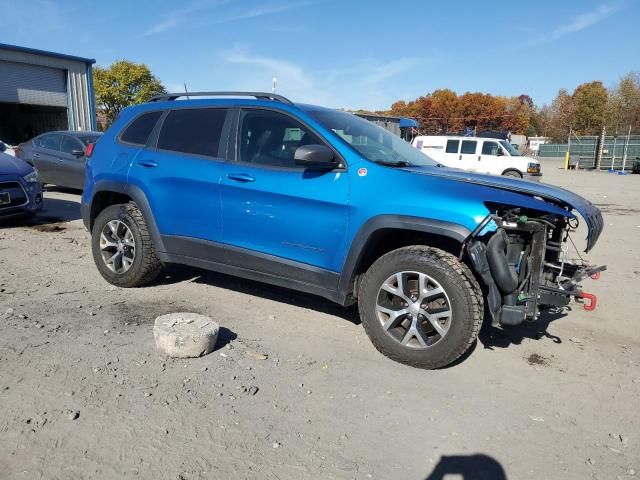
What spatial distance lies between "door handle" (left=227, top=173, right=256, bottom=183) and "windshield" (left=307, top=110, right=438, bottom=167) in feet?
2.39

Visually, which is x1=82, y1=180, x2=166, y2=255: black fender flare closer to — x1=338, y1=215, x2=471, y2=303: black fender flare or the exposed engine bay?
x1=338, y1=215, x2=471, y2=303: black fender flare

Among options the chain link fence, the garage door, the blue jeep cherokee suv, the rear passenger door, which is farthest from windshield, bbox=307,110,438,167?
the chain link fence

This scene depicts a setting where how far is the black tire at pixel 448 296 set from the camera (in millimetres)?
3402

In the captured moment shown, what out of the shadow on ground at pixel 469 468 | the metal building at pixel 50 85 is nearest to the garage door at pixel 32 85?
the metal building at pixel 50 85

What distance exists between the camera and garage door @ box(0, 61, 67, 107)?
21.7 meters

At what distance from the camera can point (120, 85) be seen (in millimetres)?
55094

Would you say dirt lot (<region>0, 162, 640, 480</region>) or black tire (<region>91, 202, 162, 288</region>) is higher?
black tire (<region>91, 202, 162, 288</region>)

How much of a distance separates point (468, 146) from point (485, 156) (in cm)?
83

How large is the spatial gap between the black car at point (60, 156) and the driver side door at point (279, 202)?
777 cm

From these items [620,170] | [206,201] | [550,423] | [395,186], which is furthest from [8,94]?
[620,170]

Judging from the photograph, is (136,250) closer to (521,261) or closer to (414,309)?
(414,309)

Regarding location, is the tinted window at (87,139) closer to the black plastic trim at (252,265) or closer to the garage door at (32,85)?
the black plastic trim at (252,265)

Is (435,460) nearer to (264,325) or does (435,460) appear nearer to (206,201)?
(264,325)

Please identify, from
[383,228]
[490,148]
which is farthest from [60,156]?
[490,148]
